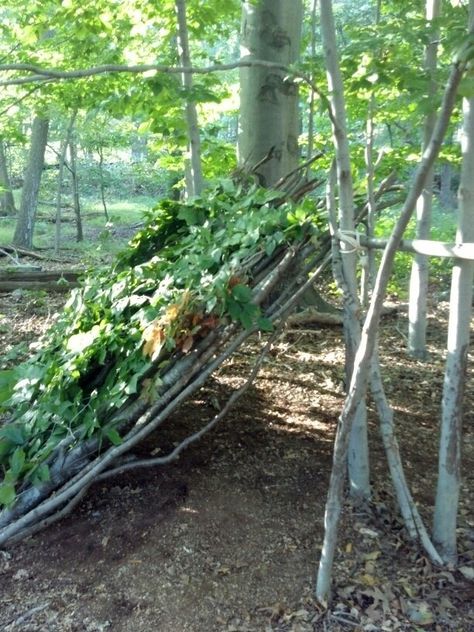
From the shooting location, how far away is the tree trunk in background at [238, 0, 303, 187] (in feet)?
15.1

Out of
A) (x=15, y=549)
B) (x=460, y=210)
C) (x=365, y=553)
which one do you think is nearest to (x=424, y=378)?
(x=365, y=553)

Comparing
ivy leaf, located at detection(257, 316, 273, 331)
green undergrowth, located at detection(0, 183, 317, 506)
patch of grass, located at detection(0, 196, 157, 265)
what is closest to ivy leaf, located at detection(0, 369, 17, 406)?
green undergrowth, located at detection(0, 183, 317, 506)

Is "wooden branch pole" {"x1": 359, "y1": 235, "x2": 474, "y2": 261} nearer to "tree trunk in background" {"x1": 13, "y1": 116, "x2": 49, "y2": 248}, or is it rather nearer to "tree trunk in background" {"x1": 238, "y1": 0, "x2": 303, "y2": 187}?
"tree trunk in background" {"x1": 238, "y1": 0, "x2": 303, "y2": 187}

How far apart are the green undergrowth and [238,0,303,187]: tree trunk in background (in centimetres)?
107

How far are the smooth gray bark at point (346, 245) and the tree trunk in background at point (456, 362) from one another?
40 centimetres

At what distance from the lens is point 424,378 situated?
16.2 ft

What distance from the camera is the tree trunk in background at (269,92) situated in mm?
4598

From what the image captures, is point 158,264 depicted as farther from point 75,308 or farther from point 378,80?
point 378,80

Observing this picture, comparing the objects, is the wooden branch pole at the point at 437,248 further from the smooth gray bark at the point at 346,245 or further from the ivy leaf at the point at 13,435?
the ivy leaf at the point at 13,435

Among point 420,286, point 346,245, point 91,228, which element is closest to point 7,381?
point 346,245

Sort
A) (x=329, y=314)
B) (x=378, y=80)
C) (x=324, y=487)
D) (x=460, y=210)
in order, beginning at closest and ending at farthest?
(x=460, y=210) < (x=378, y=80) < (x=324, y=487) < (x=329, y=314)

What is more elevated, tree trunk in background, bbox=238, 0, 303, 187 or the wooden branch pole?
tree trunk in background, bbox=238, 0, 303, 187

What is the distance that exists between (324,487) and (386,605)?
774 mm

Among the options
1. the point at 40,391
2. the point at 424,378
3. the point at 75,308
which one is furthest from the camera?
the point at 424,378
